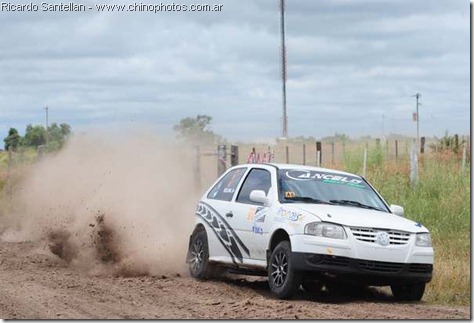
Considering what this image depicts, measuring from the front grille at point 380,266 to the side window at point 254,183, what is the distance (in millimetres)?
1995

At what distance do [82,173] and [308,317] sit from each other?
679 inches

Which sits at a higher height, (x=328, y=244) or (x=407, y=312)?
(x=328, y=244)

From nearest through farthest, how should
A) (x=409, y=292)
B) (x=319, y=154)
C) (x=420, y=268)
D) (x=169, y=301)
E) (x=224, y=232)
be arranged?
(x=169, y=301) < (x=420, y=268) < (x=409, y=292) < (x=224, y=232) < (x=319, y=154)

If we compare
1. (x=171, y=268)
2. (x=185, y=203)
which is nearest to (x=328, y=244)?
(x=171, y=268)

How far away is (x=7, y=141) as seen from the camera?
→ 4516cm

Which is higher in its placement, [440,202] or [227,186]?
[227,186]

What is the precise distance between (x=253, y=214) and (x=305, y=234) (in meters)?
1.32

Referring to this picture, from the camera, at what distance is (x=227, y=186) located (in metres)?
13.6

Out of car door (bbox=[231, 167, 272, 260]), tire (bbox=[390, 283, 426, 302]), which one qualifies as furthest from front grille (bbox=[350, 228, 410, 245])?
car door (bbox=[231, 167, 272, 260])

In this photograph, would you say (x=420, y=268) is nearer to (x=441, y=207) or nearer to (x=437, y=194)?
(x=441, y=207)

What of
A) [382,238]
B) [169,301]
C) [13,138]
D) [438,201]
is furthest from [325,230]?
[13,138]

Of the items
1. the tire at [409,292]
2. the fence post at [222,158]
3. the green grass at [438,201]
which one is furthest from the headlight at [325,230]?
the fence post at [222,158]

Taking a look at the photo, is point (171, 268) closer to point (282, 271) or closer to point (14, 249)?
point (282, 271)

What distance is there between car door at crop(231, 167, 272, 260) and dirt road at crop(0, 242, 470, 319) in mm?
595
